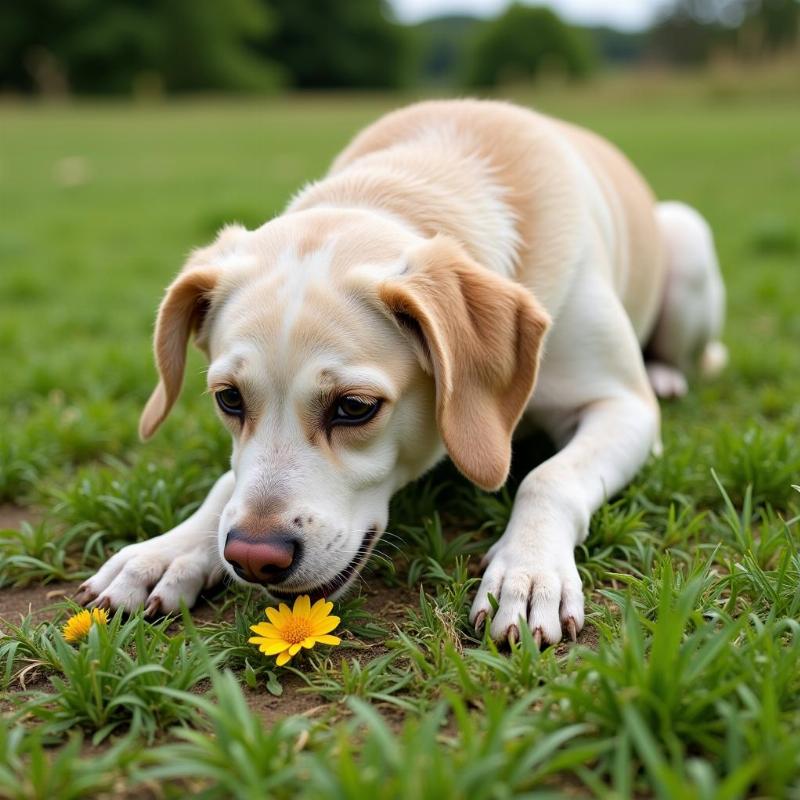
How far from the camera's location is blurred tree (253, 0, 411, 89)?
62.8 metres

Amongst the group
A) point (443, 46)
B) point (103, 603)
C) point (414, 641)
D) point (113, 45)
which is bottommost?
point (103, 603)

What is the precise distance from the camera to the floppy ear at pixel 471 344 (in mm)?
2639

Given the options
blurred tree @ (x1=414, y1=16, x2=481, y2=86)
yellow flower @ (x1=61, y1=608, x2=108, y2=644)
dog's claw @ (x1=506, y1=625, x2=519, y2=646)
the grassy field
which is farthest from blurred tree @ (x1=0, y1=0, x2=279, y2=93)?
dog's claw @ (x1=506, y1=625, x2=519, y2=646)

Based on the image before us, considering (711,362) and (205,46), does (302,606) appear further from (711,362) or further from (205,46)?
(205,46)

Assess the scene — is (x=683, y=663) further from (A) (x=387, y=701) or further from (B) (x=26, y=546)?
(B) (x=26, y=546)

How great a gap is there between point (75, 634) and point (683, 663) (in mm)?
1494

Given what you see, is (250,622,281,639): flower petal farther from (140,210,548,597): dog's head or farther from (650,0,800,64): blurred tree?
(650,0,800,64): blurred tree

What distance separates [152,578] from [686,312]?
2987mm

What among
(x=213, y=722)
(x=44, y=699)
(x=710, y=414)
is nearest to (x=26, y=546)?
(x=44, y=699)

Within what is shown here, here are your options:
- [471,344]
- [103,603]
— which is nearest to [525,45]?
[471,344]

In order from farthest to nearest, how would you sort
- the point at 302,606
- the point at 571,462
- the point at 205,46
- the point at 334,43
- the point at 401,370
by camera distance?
1. the point at 334,43
2. the point at 205,46
3. the point at 571,462
4. the point at 401,370
5. the point at 302,606

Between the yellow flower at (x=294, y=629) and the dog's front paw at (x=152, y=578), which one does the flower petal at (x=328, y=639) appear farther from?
the dog's front paw at (x=152, y=578)

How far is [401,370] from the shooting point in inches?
106

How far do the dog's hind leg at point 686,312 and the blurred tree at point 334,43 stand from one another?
6089cm
